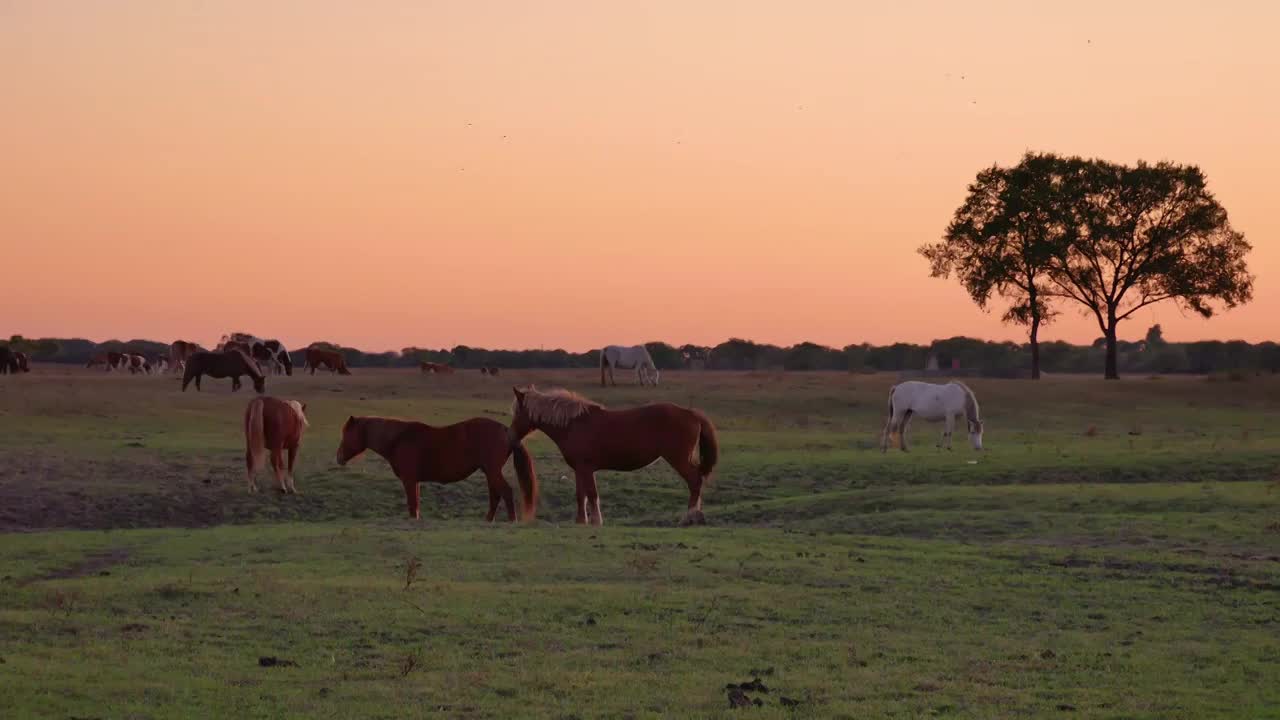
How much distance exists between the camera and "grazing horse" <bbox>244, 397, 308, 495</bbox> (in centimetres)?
2556

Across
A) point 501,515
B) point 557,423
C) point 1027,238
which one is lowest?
point 501,515

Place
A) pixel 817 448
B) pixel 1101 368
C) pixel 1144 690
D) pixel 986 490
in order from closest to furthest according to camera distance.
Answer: pixel 1144 690 < pixel 986 490 < pixel 817 448 < pixel 1101 368

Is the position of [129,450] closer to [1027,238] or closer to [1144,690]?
[1144,690]

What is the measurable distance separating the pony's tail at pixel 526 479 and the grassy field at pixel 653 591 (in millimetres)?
2263

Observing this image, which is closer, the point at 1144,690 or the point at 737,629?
the point at 1144,690

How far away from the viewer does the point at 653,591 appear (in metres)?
14.6

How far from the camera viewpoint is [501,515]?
25.7 metres

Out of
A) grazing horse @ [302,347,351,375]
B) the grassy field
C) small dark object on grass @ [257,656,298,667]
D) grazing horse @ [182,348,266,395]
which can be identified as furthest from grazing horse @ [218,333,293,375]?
small dark object on grass @ [257,656,298,667]

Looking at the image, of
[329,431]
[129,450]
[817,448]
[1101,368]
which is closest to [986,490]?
[817,448]

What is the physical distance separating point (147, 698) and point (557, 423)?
40.3 ft

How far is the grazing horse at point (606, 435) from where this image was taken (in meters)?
21.9

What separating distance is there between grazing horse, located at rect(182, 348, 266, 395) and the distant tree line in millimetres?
54556

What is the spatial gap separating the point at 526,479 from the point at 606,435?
1.49m

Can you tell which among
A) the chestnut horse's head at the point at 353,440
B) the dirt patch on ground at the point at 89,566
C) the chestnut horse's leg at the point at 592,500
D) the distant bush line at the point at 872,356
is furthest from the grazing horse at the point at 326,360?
the dirt patch on ground at the point at 89,566
